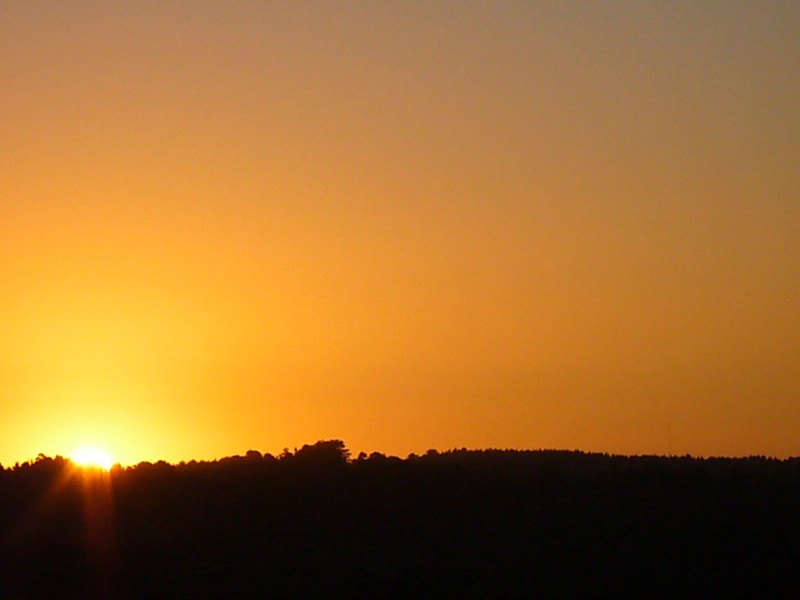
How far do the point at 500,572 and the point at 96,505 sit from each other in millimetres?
9778

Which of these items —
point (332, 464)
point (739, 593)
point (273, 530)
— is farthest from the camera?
point (332, 464)

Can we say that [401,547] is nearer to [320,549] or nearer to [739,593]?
[320,549]

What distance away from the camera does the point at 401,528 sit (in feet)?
129

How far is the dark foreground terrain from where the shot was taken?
1480 inches

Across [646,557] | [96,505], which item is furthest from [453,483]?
[96,505]

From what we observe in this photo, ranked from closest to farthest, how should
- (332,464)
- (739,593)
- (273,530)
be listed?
1. (739,593)
2. (273,530)
3. (332,464)

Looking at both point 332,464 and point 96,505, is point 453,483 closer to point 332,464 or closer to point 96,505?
point 332,464

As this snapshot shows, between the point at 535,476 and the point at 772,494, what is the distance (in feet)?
17.6

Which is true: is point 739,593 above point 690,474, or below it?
below

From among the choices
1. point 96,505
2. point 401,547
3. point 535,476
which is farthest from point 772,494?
point 96,505

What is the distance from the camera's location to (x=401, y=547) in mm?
38688

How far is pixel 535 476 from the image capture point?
41.0 m

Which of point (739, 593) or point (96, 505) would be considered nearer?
point (739, 593)

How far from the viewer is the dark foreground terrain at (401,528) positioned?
37.6m
